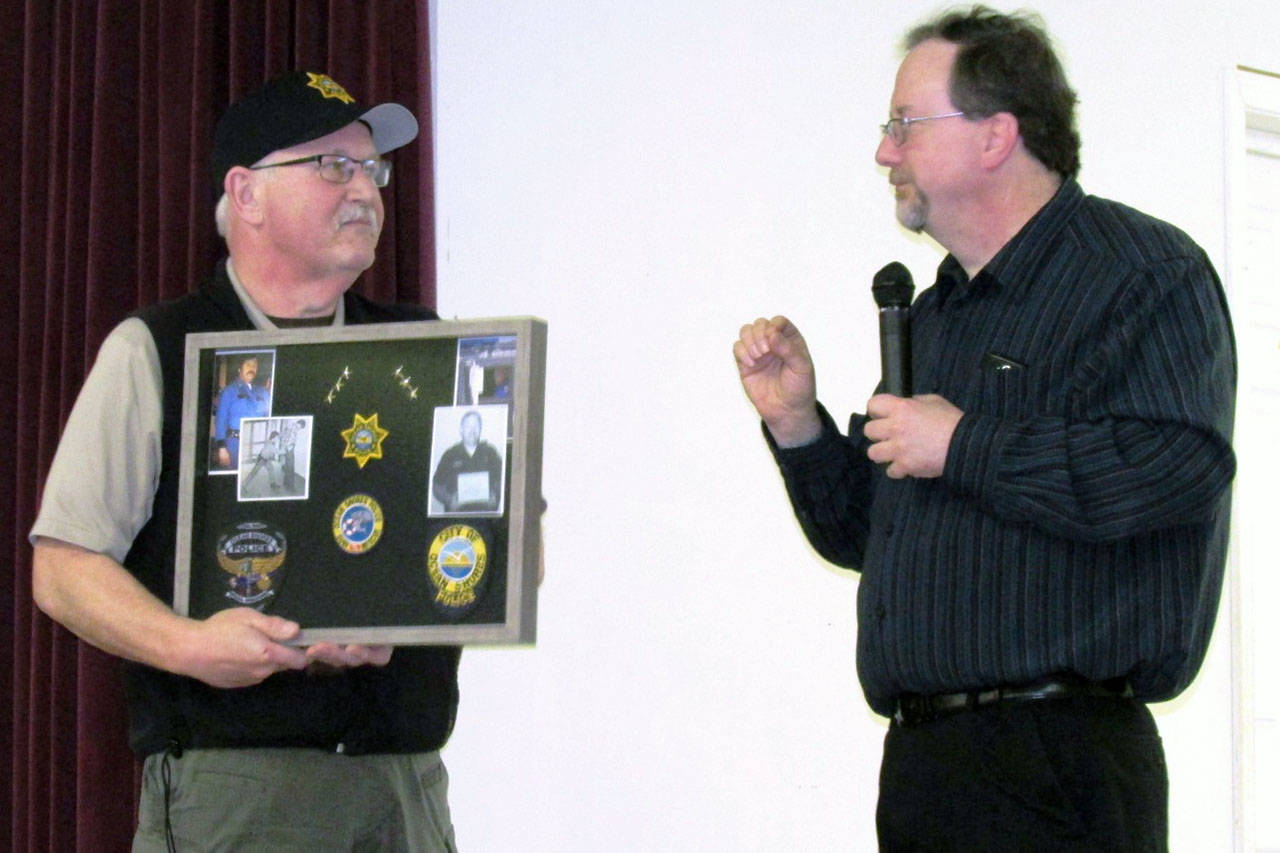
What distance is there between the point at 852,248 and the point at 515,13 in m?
0.87

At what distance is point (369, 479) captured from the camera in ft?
6.38

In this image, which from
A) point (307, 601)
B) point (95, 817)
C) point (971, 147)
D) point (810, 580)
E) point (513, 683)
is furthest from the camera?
point (810, 580)

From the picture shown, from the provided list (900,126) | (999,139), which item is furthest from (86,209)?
(999,139)

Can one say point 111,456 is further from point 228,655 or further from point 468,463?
point 468,463

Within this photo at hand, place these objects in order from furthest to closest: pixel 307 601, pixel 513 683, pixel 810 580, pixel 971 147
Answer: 1. pixel 810 580
2. pixel 513 683
3. pixel 971 147
4. pixel 307 601

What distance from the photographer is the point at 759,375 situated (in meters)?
2.27

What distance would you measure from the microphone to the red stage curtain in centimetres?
117

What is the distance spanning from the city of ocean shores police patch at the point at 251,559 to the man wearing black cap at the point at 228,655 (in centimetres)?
5

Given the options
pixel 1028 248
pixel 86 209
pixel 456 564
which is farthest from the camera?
pixel 86 209

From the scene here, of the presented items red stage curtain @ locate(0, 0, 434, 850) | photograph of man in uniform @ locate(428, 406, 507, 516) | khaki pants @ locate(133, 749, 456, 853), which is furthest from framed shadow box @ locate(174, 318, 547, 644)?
red stage curtain @ locate(0, 0, 434, 850)

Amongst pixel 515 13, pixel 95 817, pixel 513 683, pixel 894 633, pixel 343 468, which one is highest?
pixel 515 13

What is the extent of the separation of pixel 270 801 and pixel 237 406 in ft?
1.65

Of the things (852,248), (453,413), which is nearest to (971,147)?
(453,413)

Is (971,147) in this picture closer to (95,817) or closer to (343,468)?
(343,468)
